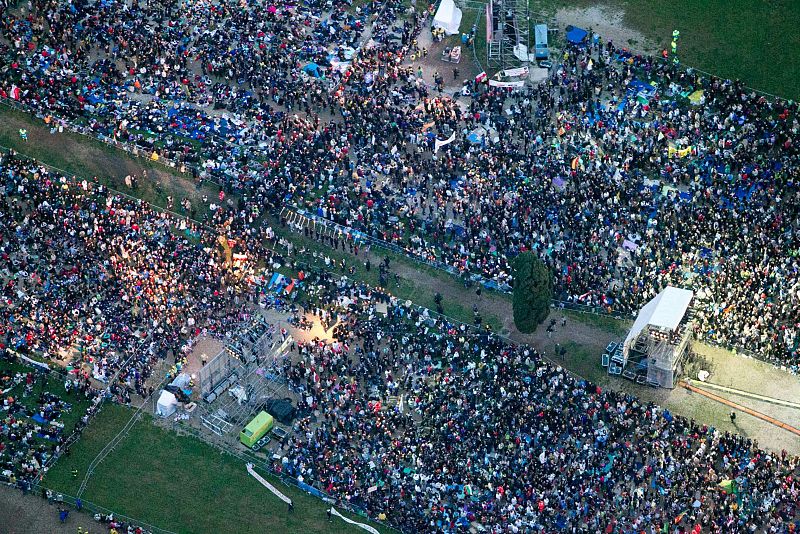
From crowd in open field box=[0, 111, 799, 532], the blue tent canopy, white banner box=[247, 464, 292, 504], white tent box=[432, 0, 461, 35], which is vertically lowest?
white banner box=[247, 464, 292, 504]

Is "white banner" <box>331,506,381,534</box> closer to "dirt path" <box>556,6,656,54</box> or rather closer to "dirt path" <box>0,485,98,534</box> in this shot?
"dirt path" <box>0,485,98,534</box>

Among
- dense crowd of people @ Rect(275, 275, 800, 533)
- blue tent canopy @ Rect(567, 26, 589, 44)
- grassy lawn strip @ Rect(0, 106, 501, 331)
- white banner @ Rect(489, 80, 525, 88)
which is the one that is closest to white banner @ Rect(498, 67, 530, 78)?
white banner @ Rect(489, 80, 525, 88)

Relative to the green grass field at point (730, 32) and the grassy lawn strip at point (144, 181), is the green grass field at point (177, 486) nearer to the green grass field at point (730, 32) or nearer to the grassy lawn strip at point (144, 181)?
the grassy lawn strip at point (144, 181)

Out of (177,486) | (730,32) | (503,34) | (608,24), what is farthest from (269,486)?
(730,32)

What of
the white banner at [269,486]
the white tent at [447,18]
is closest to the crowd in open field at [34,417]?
the white banner at [269,486]

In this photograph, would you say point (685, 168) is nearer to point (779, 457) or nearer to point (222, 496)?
point (779, 457)

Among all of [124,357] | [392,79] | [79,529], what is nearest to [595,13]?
[392,79]

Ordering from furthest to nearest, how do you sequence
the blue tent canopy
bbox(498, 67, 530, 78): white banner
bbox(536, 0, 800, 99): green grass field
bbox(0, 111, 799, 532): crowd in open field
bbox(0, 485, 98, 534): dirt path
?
the blue tent canopy < bbox(498, 67, 530, 78): white banner < bbox(536, 0, 800, 99): green grass field < bbox(0, 485, 98, 534): dirt path < bbox(0, 111, 799, 532): crowd in open field
